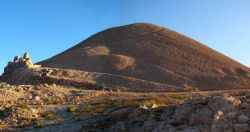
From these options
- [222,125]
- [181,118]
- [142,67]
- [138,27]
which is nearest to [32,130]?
[181,118]

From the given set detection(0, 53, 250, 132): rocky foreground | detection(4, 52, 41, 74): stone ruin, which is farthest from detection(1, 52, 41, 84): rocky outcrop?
detection(0, 53, 250, 132): rocky foreground

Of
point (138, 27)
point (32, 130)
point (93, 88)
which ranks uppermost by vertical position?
point (138, 27)

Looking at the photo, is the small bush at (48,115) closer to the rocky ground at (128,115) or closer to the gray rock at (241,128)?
the rocky ground at (128,115)

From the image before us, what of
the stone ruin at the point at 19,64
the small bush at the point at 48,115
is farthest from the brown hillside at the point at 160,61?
the small bush at the point at 48,115

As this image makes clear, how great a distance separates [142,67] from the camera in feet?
185

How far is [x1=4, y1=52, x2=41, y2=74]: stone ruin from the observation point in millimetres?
48141

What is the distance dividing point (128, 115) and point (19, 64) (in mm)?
A: 32589

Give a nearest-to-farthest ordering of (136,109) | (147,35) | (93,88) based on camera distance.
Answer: (136,109), (93,88), (147,35)

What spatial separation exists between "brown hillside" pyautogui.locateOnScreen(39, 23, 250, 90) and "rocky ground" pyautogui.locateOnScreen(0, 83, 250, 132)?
71.2 ft

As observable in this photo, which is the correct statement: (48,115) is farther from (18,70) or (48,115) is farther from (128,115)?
(18,70)

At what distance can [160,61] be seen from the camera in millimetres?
60375

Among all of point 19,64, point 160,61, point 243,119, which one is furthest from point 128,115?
point 160,61

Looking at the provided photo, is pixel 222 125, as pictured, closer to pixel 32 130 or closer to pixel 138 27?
pixel 32 130

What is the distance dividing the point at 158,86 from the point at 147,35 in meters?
34.0
